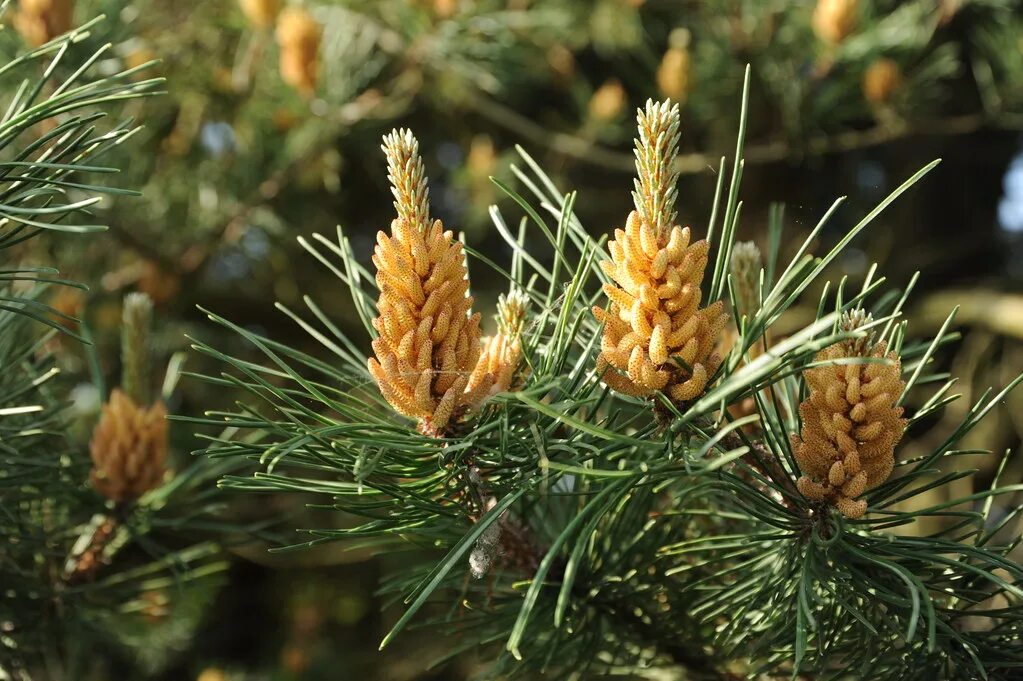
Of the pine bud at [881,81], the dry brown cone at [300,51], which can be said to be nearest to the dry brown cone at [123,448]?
the dry brown cone at [300,51]

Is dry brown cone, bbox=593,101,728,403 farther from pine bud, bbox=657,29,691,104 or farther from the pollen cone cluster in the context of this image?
pine bud, bbox=657,29,691,104

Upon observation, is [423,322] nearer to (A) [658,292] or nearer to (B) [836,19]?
(A) [658,292]

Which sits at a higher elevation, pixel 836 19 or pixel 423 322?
pixel 836 19

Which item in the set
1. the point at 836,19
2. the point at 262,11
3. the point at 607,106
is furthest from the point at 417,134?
the point at 836,19

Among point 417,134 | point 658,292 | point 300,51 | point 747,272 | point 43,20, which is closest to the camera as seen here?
point 658,292

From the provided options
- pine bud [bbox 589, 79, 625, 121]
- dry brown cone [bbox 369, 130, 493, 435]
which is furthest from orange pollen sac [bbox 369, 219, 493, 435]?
pine bud [bbox 589, 79, 625, 121]

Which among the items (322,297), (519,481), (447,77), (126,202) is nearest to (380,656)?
(322,297)

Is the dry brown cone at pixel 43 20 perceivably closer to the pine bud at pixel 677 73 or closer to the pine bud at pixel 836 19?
the pine bud at pixel 677 73
